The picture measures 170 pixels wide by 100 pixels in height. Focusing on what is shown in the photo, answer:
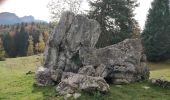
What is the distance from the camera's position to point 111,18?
54594mm

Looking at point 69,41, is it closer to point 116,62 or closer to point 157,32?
point 116,62

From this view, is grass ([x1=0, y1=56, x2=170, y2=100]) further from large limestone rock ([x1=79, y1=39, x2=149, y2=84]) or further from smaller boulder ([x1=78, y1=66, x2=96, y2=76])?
smaller boulder ([x1=78, y1=66, x2=96, y2=76])

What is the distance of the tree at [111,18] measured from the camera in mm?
53866

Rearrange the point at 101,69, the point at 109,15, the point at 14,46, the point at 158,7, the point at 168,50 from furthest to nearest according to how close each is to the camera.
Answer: the point at 14,46 → the point at 158,7 → the point at 168,50 → the point at 109,15 → the point at 101,69

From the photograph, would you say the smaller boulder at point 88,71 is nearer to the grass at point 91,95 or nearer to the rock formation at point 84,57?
the rock formation at point 84,57

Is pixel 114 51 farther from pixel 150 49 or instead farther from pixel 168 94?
pixel 150 49

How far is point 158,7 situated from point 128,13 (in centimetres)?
1027

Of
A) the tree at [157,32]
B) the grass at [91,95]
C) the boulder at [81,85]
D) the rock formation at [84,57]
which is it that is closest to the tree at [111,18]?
the tree at [157,32]

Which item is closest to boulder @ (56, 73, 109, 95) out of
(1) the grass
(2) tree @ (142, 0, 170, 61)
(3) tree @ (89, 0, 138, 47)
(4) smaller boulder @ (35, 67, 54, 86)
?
(1) the grass

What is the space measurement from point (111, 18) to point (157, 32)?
11.3m

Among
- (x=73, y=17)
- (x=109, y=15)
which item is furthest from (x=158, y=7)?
(x=73, y=17)

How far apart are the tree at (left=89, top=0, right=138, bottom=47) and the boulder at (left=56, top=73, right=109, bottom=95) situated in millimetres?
31587

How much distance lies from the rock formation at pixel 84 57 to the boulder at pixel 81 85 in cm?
211

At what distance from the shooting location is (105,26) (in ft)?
179
